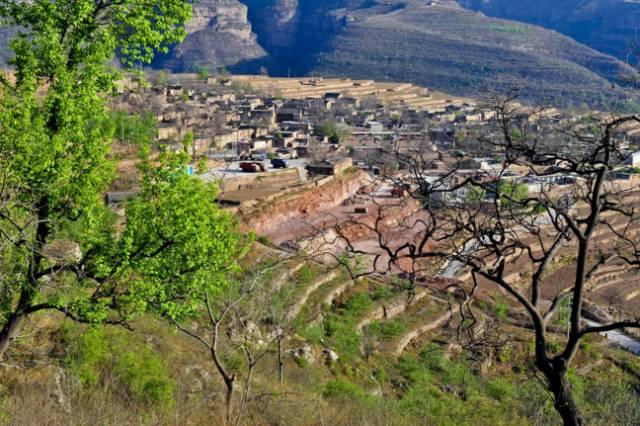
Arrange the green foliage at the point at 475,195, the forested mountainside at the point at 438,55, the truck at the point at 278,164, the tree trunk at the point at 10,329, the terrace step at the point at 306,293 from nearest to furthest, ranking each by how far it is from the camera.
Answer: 1. the green foliage at the point at 475,195
2. the tree trunk at the point at 10,329
3. the terrace step at the point at 306,293
4. the truck at the point at 278,164
5. the forested mountainside at the point at 438,55

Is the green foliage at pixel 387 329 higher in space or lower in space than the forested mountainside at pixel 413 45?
lower

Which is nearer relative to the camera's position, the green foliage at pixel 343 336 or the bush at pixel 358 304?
the green foliage at pixel 343 336

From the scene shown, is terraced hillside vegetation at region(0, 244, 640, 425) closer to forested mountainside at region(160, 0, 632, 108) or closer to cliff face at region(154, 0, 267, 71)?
forested mountainside at region(160, 0, 632, 108)

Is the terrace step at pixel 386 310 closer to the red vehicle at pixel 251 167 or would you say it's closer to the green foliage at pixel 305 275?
the green foliage at pixel 305 275

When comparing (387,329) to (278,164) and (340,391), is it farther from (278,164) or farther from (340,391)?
(278,164)

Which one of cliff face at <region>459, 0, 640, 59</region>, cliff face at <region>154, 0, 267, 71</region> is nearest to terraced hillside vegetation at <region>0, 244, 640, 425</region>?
cliff face at <region>459, 0, 640, 59</region>

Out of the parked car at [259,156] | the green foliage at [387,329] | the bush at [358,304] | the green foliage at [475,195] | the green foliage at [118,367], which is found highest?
the green foliage at [475,195]

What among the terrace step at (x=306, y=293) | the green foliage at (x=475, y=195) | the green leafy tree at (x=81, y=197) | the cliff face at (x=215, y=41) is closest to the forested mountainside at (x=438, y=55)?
the cliff face at (x=215, y=41)

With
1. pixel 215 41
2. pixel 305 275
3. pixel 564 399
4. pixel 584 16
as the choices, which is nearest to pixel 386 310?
pixel 305 275
